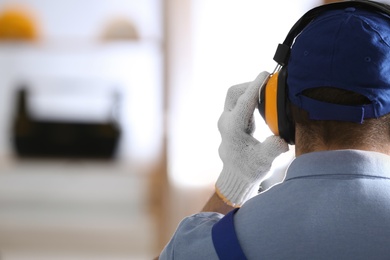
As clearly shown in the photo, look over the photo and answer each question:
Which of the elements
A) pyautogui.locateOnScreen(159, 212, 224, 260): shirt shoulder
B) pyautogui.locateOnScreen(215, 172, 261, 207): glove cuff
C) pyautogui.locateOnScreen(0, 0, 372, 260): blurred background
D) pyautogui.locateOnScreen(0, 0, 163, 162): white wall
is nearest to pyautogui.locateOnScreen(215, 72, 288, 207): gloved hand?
pyautogui.locateOnScreen(215, 172, 261, 207): glove cuff

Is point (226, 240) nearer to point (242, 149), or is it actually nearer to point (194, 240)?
point (194, 240)

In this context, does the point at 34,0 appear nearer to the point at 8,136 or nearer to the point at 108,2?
the point at 108,2

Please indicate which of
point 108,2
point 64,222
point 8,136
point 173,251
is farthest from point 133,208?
point 173,251

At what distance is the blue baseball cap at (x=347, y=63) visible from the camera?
1310mm

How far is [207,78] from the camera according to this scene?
15.8 feet

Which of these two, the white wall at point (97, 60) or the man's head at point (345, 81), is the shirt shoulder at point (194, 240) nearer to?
the man's head at point (345, 81)

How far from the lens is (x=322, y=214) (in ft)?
4.25

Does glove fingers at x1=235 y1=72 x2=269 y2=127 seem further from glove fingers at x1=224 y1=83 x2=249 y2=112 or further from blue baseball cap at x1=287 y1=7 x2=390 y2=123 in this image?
blue baseball cap at x1=287 y1=7 x2=390 y2=123

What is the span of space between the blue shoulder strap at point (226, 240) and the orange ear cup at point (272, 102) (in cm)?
18

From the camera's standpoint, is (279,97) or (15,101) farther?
(15,101)

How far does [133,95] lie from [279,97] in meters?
4.12

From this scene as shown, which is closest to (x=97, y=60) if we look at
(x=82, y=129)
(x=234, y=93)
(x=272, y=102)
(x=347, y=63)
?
(x=82, y=129)

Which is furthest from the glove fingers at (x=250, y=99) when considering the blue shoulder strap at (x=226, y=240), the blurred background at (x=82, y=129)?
the blurred background at (x=82, y=129)

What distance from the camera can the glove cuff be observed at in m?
1.55
